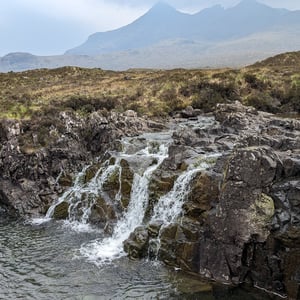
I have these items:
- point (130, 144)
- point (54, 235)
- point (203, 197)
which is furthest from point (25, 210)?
point (203, 197)

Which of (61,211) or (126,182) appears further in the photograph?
(61,211)

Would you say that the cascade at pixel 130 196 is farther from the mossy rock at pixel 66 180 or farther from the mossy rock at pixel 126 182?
the mossy rock at pixel 66 180

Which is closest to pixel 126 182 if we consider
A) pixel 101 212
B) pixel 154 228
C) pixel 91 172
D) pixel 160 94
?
pixel 101 212

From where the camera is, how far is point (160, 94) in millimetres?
63938

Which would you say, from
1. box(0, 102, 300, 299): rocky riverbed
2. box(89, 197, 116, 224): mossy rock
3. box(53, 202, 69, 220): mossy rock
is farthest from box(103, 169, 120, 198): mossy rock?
box(53, 202, 69, 220): mossy rock

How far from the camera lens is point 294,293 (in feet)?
71.2

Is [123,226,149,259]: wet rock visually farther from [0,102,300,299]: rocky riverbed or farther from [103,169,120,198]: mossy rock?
[103,169,120,198]: mossy rock

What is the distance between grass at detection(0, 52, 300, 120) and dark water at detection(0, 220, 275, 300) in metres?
24.3

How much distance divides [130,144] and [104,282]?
16.9 m

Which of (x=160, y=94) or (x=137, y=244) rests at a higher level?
(x=160, y=94)

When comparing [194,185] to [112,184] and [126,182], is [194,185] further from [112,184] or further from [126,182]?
[112,184]

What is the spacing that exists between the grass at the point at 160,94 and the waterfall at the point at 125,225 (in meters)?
21.8

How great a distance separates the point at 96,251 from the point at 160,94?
38754mm

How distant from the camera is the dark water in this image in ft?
74.8
